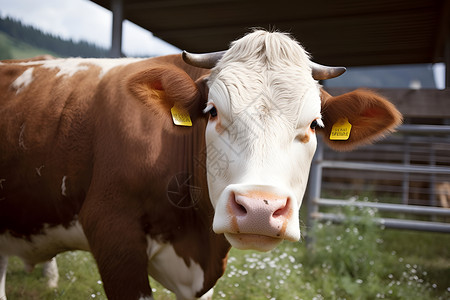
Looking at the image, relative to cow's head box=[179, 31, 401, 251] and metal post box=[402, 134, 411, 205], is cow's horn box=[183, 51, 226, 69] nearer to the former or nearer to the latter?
cow's head box=[179, 31, 401, 251]

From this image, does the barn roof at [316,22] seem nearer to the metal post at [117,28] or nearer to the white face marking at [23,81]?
the metal post at [117,28]

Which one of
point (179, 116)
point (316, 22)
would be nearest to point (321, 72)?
point (179, 116)

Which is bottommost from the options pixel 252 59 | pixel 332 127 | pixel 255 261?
pixel 255 261

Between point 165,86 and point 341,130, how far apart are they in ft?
3.55

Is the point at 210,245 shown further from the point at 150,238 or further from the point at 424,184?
the point at 424,184

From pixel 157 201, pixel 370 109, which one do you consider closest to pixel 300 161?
pixel 370 109

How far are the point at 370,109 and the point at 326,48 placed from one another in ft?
24.9

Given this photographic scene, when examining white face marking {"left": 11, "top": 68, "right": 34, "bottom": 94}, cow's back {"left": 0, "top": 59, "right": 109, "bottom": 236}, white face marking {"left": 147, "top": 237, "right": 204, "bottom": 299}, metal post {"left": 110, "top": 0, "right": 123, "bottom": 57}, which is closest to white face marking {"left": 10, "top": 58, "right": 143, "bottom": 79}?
cow's back {"left": 0, "top": 59, "right": 109, "bottom": 236}

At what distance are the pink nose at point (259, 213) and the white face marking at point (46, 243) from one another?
4.59 feet

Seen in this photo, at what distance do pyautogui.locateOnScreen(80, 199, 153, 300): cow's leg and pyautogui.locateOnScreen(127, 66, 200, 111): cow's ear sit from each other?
0.64 metres

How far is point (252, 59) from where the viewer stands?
6.61 feet

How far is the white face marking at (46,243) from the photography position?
2631mm

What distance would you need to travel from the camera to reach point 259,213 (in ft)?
5.03

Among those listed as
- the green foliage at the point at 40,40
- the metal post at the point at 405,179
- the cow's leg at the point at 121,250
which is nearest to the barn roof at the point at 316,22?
the green foliage at the point at 40,40
